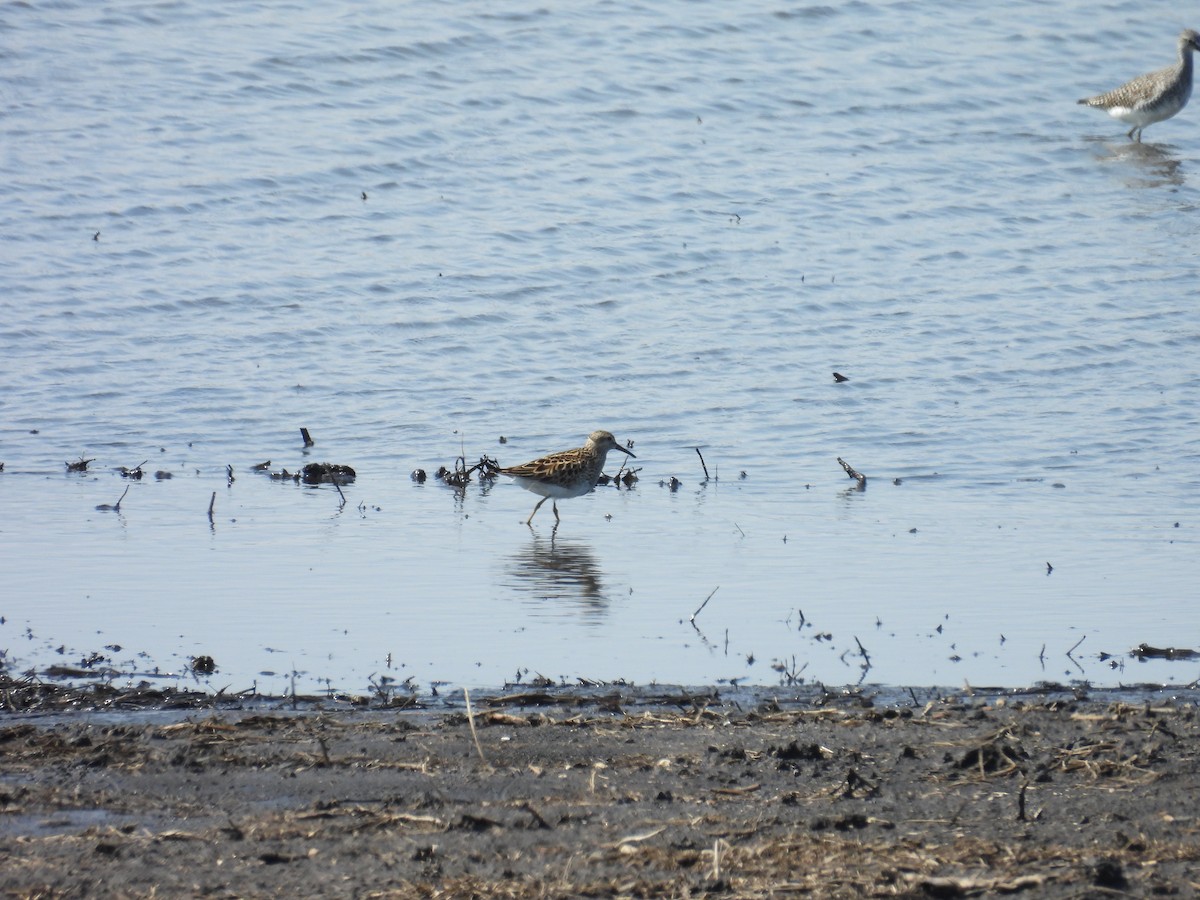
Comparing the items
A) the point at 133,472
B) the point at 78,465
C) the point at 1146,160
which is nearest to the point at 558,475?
A: the point at 133,472

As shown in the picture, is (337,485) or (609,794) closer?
(609,794)

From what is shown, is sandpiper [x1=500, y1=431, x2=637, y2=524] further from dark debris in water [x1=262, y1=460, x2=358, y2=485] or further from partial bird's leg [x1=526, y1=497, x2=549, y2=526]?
dark debris in water [x1=262, y1=460, x2=358, y2=485]

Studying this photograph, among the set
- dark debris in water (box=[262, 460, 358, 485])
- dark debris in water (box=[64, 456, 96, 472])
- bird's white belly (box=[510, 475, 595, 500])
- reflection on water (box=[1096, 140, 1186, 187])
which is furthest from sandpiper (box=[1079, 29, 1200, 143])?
dark debris in water (box=[64, 456, 96, 472])

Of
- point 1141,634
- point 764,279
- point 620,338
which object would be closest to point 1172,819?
point 1141,634

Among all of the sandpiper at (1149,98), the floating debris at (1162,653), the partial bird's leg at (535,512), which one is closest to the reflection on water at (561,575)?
the partial bird's leg at (535,512)

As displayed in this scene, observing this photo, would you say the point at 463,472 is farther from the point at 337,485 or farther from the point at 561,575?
the point at 561,575

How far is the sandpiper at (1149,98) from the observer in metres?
22.5

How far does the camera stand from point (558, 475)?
36.9 ft

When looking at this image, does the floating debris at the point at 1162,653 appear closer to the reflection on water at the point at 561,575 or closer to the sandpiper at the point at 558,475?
the reflection on water at the point at 561,575

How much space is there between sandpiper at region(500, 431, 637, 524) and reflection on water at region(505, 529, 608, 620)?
2.21 feet

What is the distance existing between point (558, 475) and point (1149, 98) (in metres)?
14.3

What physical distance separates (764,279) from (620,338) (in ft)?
7.26

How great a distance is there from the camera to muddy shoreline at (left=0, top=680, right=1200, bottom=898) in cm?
501

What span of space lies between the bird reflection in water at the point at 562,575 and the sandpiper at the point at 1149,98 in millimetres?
14675
